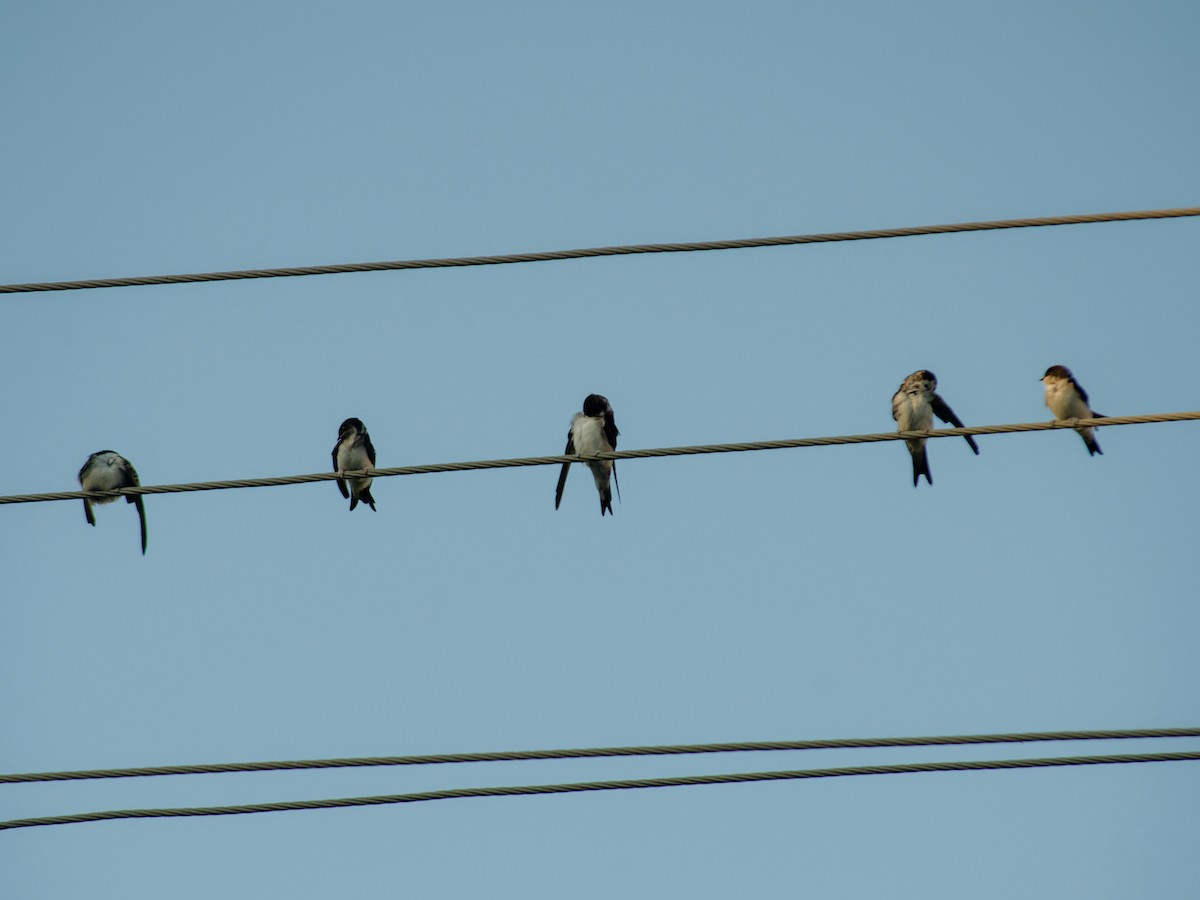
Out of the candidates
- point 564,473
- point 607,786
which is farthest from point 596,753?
point 564,473

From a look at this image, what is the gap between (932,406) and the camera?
13383 mm

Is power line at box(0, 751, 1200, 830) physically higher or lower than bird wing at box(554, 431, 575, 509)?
lower

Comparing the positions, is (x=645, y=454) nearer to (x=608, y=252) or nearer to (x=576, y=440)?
(x=608, y=252)

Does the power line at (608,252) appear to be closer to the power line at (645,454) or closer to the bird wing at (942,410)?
the power line at (645,454)

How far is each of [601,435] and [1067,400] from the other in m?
3.30

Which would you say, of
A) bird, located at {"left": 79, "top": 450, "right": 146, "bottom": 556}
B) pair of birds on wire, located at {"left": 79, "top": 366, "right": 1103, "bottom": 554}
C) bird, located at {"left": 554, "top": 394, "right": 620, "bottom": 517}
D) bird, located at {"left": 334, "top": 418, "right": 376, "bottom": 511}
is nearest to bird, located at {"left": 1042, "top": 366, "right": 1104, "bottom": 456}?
pair of birds on wire, located at {"left": 79, "top": 366, "right": 1103, "bottom": 554}

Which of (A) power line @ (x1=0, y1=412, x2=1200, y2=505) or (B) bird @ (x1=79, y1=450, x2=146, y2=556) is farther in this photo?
(B) bird @ (x1=79, y1=450, x2=146, y2=556)

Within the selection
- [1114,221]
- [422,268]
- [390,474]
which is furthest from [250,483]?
[1114,221]

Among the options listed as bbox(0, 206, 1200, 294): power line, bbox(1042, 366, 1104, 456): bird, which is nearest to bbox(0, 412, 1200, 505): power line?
bbox(0, 206, 1200, 294): power line

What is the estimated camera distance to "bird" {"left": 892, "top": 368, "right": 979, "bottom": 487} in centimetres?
1330

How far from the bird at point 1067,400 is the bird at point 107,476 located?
6439 mm

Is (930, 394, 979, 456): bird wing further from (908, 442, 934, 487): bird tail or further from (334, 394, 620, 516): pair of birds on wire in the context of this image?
(334, 394, 620, 516): pair of birds on wire

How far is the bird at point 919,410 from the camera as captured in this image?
43.6 feet

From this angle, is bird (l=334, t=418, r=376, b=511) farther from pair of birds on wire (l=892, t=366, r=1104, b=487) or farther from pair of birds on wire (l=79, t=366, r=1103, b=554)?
pair of birds on wire (l=892, t=366, r=1104, b=487)
